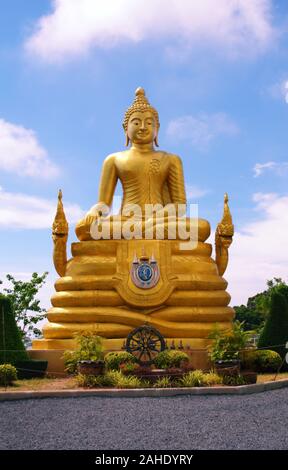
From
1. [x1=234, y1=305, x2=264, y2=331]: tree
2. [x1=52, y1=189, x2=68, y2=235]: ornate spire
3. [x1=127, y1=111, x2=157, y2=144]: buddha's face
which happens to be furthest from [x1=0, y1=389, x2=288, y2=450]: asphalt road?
[x1=234, y1=305, x2=264, y2=331]: tree

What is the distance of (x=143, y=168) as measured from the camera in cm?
2005

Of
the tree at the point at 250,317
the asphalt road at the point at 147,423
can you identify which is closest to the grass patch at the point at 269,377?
the asphalt road at the point at 147,423

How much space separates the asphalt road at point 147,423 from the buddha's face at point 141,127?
37.5 feet

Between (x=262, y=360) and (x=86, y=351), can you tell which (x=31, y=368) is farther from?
(x=262, y=360)

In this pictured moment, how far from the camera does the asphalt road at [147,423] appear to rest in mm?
7426

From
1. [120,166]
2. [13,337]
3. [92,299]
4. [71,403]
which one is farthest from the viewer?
[120,166]

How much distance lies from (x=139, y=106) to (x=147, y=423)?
14.1m

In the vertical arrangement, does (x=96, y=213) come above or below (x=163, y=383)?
above

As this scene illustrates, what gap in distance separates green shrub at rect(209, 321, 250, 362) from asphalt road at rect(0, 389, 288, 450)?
1936 mm

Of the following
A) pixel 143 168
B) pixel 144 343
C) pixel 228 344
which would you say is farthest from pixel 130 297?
pixel 143 168

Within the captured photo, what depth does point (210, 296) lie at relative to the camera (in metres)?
17.4
